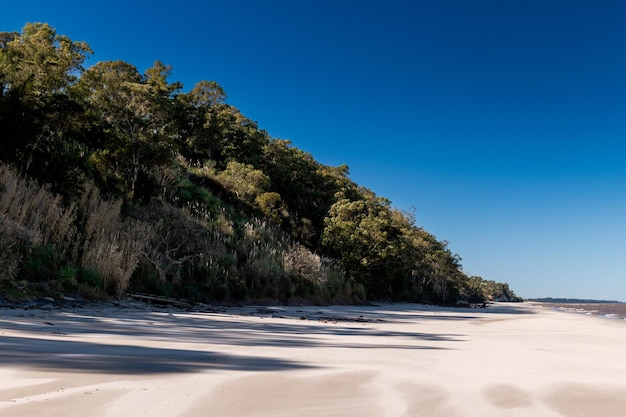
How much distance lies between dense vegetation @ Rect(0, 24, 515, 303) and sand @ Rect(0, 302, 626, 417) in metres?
3.41

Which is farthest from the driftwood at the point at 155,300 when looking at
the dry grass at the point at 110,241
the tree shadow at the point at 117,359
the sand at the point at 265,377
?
the tree shadow at the point at 117,359

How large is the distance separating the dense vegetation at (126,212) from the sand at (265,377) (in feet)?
11.2

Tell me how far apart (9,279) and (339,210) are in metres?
20.7

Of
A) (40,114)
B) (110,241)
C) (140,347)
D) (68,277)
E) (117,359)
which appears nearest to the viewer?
(117,359)

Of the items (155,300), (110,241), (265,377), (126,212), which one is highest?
(126,212)

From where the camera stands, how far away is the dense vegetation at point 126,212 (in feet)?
27.9

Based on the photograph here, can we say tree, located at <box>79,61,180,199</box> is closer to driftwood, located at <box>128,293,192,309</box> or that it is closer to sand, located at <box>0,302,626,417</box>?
driftwood, located at <box>128,293,192,309</box>

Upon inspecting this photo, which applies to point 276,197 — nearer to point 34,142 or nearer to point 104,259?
point 34,142

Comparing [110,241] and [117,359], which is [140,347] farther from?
[110,241]

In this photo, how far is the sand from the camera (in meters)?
2.32

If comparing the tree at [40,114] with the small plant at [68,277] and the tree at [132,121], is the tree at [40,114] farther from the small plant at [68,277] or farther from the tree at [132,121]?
the small plant at [68,277]

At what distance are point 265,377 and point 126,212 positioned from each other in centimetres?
1136

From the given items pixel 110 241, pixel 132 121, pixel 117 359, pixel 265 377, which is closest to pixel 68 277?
pixel 110 241

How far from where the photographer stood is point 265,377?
3.11 meters
